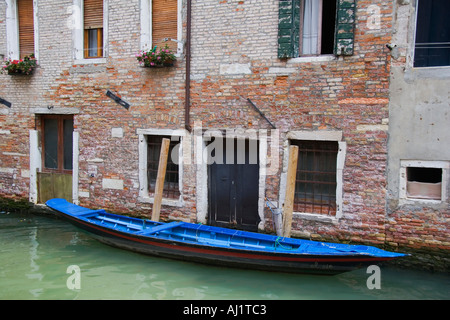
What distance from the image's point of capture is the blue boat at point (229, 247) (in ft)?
15.6

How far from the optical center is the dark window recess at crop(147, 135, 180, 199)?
725 centimetres

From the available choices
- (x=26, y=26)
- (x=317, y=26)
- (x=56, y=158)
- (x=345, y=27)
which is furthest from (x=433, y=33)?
(x=26, y=26)

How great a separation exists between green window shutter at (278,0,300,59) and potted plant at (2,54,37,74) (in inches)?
203

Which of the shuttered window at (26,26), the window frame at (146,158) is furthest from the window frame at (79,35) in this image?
the window frame at (146,158)

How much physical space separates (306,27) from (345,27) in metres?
0.66

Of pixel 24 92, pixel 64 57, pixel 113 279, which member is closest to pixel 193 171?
pixel 113 279

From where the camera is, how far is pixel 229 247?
204 inches

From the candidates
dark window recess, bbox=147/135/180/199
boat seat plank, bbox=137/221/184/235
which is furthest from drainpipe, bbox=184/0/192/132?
boat seat plank, bbox=137/221/184/235

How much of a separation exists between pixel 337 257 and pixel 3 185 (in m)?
7.47

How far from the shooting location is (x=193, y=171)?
6.94m

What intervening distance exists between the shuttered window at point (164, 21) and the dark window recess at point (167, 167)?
1.72 m

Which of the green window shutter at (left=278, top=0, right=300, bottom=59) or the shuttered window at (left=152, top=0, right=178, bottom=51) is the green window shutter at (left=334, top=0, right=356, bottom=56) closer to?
the green window shutter at (left=278, top=0, right=300, bottom=59)

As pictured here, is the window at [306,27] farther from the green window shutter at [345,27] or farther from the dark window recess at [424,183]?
the dark window recess at [424,183]

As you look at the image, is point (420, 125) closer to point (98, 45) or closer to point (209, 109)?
point (209, 109)
